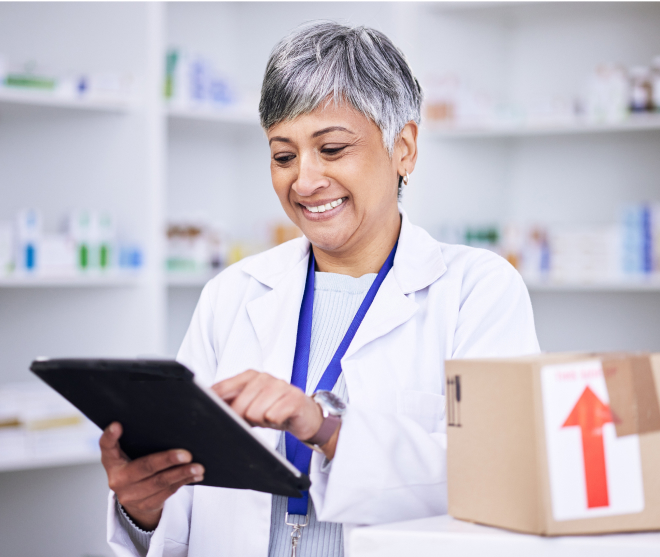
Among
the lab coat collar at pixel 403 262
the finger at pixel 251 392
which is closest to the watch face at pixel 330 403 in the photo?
the finger at pixel 251 392

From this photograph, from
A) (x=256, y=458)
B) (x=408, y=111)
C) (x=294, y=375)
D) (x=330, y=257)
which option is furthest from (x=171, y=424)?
(x=408, y=111)

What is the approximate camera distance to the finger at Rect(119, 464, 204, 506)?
1075 millimetres

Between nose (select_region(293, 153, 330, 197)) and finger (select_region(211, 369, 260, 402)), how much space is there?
0.45m

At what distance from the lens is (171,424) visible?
100 cm

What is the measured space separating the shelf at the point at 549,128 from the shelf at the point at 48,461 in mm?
1999

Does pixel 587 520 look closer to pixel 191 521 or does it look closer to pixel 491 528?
pixel 491 528

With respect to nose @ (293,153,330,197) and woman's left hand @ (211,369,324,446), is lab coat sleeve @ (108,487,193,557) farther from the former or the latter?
nose @ (293,153,330,197)

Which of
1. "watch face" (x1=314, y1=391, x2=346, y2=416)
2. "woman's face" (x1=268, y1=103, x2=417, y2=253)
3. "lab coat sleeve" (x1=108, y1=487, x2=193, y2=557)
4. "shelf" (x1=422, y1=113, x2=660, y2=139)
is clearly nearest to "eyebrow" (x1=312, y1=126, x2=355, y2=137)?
"woman's face" (x1=268, y1=103, x2=417, y2=253)

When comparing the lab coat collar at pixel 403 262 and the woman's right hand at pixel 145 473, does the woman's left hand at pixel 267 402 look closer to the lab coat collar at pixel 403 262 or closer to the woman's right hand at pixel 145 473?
the woman's right hand at pixel 145 473

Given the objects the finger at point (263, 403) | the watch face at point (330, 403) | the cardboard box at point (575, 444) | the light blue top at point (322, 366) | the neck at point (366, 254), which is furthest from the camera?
the neck at point (366, 254)

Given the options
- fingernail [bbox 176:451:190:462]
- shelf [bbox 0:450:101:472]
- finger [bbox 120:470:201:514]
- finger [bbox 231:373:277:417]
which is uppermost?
finger [bbox 231:373:277:417]

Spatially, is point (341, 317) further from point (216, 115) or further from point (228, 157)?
point (228, 157)

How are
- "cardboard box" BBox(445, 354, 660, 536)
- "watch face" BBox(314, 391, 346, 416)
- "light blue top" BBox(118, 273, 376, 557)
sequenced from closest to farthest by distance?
"cardboard box" BBox(445, 354, 660, 536) → "watch face" BBox(314, 391, 346, 416) → "light blue top" BBox(118, 273, 376, 557)

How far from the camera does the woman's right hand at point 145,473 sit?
1.07 meters
